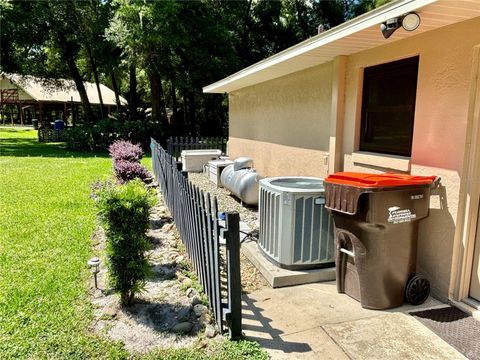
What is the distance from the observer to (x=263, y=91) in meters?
9.39

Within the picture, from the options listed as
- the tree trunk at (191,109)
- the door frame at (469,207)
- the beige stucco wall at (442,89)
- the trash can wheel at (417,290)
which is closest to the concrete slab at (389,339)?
the trash can wheel at (417,290)

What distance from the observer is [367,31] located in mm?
3816

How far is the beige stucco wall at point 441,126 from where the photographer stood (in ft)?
11.0

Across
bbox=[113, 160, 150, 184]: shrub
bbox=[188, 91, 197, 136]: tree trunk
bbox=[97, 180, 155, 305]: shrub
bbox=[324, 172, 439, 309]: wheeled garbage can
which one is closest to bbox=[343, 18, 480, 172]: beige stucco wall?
bbox=[324, 172, 439, 309]: wheeled garbage can

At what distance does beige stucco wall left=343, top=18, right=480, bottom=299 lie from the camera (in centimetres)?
337

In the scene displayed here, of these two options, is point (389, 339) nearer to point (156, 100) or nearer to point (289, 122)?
point (289, 122)

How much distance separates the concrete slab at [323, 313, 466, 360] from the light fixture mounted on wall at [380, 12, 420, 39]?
8.80ft

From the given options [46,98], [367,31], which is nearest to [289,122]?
[367,31]

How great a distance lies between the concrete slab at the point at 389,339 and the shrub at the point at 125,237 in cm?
185

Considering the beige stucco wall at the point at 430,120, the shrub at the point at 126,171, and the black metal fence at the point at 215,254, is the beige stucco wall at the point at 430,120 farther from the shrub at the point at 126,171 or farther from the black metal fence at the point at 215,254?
the shrub at the point at 126,171

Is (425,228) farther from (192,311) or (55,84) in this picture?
(55,84)

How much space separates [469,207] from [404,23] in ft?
6.02

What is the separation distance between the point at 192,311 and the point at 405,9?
338 centimetres

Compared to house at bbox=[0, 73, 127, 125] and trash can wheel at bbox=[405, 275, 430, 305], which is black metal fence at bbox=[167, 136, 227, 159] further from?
house at bbox=[0, 73, 127, 125]
